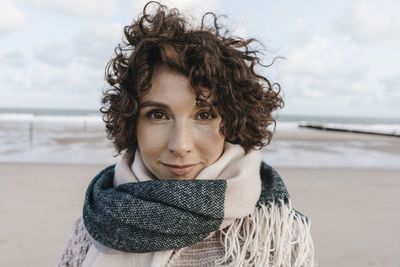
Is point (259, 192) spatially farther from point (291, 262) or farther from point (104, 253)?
point (104, 253)

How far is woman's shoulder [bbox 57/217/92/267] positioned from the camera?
5.35 ft

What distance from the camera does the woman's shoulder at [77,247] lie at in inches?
64.2

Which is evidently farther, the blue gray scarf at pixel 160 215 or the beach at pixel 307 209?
the beach at pixel 307 209

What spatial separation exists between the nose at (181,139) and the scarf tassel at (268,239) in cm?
36

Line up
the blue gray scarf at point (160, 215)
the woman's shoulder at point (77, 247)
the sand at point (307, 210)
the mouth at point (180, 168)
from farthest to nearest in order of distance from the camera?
the sand at point (307, 210) < the woman's shoulder at point (77, 247) < the mouth at point (180, 168) < the blue gray scarf at point (160, 215)

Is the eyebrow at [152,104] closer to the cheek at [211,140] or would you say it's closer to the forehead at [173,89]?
the forehead at [173,89]

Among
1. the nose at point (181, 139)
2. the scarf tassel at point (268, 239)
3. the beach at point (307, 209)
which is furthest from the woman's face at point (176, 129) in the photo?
the beach at point (307, 209)

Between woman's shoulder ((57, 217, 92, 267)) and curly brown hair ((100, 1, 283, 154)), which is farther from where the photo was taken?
woman's shoulder ((57, 217, 92, 267))

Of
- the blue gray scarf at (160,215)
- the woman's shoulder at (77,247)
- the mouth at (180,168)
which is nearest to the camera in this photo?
the blue gray scarf at (160,215)

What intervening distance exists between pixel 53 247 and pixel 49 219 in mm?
904

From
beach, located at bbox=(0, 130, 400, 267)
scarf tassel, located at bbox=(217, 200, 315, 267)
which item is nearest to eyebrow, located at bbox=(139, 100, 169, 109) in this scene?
scarf tassel, located at bbox=(217, 200, 315, 267)

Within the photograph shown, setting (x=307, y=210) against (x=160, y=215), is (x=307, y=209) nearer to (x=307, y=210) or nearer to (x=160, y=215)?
(x=307, y=210)

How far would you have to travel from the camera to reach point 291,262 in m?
1.40

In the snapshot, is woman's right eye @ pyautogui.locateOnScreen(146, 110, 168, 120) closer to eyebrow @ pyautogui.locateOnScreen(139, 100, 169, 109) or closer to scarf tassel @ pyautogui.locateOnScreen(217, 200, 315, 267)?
eyebrow @ pyautogui.locateOnScreen(139, 100, 169, 109)
